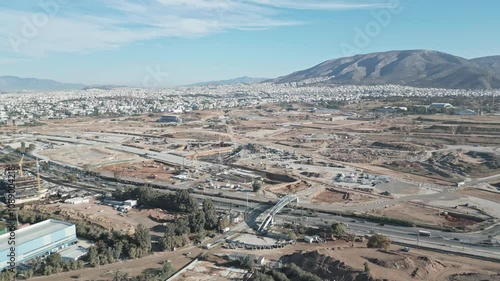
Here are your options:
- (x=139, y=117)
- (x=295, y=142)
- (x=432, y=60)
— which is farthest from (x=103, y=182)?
(x=432, y=60)

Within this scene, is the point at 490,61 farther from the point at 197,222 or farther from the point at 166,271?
the point at 166,271

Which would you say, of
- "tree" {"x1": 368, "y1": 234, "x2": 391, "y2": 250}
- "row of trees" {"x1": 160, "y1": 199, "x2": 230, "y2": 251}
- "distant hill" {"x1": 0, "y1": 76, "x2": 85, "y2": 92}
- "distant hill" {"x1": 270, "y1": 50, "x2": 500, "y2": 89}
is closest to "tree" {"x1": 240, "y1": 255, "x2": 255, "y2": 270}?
"row of trees" {"x1": 160, "y1": 199, "x2": 230, "y2": 251}

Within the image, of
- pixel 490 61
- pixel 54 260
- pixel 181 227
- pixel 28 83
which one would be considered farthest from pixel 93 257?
pixel 28 83

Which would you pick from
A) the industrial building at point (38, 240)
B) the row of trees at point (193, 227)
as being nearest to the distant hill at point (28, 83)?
the industrial building at point (38, 240)

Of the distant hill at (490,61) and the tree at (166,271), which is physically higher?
the distant hill at (490,61)

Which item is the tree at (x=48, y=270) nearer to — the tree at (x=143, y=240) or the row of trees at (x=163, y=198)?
the tree at (x=143, y=240)

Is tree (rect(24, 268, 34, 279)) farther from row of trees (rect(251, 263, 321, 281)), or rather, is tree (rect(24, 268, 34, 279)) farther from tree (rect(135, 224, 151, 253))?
row of trees (rect(251, 263, 321, 281))

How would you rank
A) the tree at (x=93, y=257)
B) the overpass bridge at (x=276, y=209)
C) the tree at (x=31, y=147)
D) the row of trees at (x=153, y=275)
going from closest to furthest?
the row of trees at (x=153, y=275)
the tree at (x=93, y=257)
the overpass bridge at (x=276, y=209)
the tree at (x=31, y=147)
